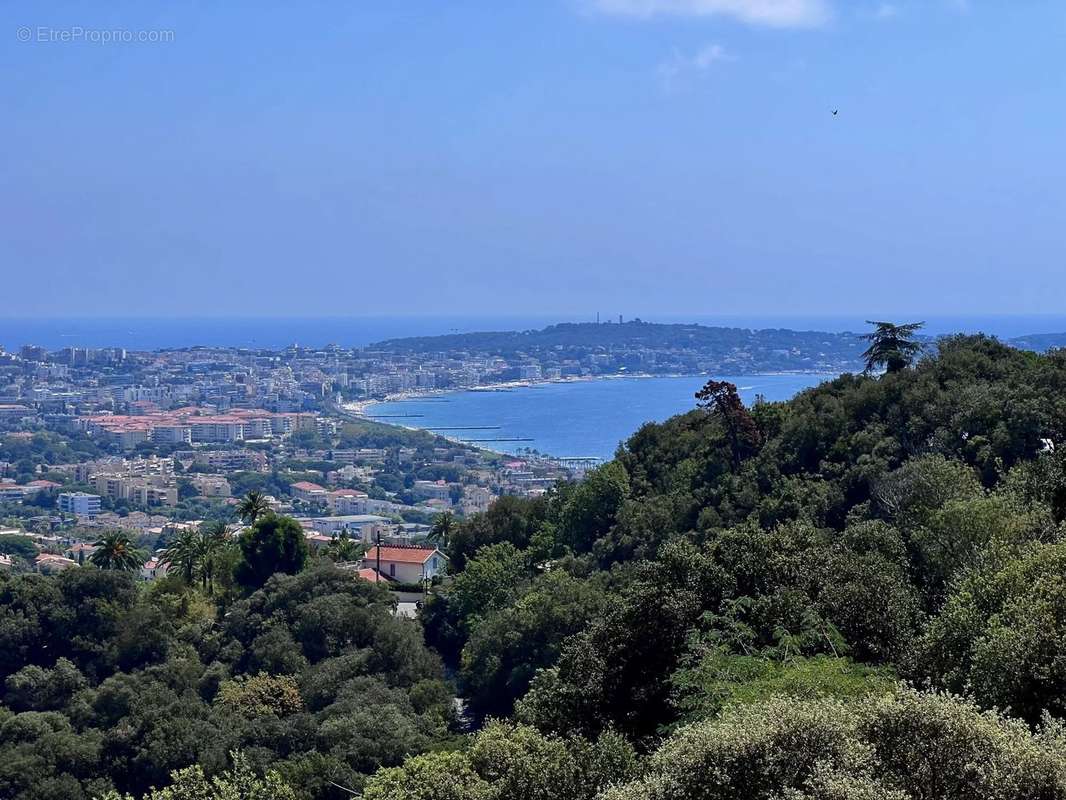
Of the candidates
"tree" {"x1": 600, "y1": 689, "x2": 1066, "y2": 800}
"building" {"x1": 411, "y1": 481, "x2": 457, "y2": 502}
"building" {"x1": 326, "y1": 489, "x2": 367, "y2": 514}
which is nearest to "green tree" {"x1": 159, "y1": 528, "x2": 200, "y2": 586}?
"tree" {"x1": 600, "y1": 689, "x2": 1066, "y2": 800}

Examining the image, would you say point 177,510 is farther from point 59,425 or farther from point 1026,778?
point 1026,778

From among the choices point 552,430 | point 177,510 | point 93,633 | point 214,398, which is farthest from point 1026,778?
point 214,398

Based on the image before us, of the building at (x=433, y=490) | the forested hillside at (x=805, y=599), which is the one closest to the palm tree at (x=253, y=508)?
the forested hillside at (x=805, y=599)

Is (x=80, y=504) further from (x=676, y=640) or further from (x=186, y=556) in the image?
(x=676, y=640)

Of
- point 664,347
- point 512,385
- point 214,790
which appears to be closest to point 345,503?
→ point 512,385

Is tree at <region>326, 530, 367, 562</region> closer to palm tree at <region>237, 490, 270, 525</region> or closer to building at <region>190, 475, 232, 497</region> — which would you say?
palm tree at <region>237, 490, 270, 525</region>

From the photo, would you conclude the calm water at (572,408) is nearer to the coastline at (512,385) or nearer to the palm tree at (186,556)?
the coastline at (512,385)
